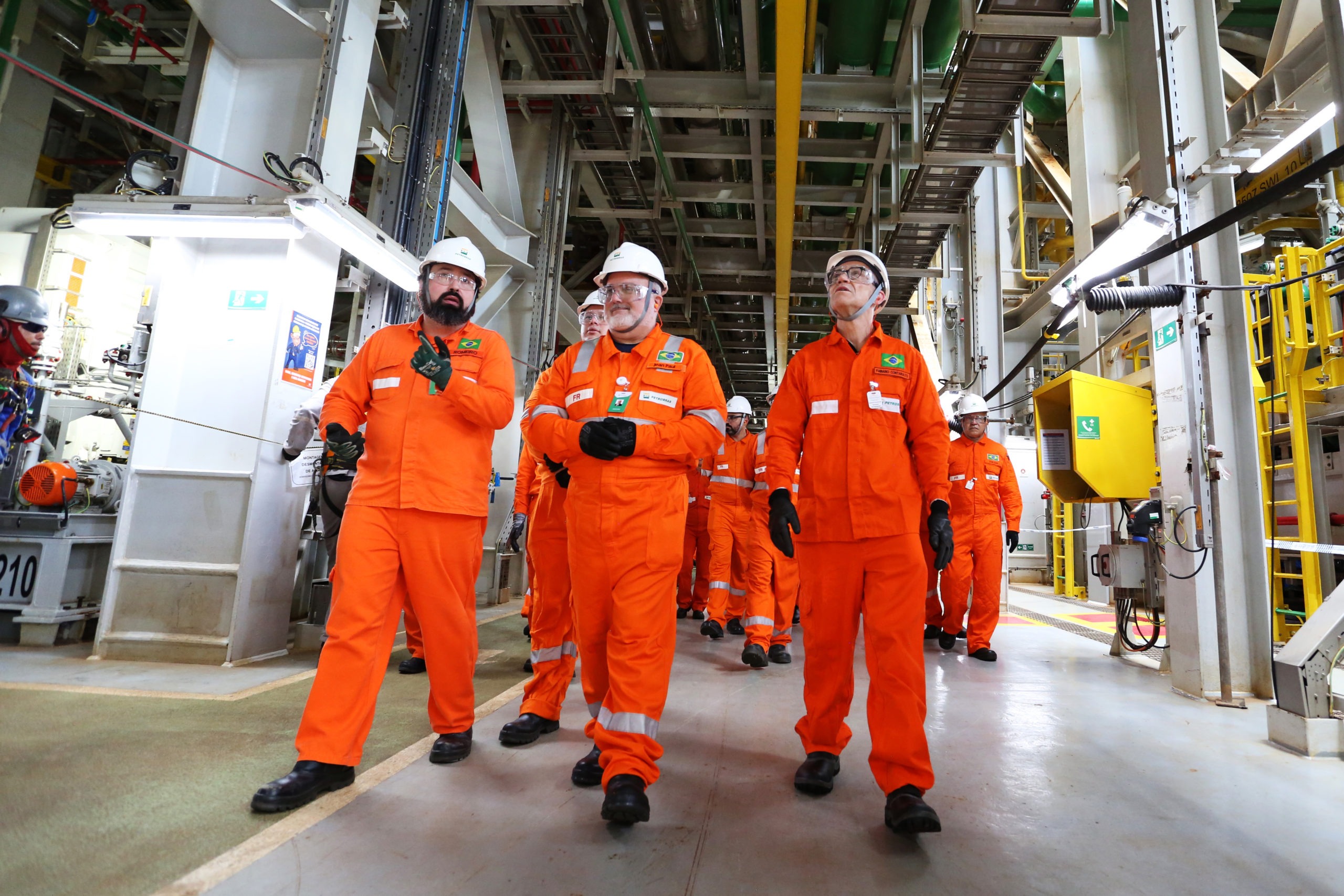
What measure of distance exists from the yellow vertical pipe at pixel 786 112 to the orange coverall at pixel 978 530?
11.2 ft

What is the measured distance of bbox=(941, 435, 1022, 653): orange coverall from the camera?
568 centimetres

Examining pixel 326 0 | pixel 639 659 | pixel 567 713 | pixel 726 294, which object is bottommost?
pixel 567 713

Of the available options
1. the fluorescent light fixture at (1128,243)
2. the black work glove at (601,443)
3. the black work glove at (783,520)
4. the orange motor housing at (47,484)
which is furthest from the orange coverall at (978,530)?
the orange motor housing at (47,484)

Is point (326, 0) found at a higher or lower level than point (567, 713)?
higher

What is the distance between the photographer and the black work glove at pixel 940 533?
265 cm

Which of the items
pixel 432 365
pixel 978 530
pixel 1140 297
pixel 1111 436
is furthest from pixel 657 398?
pixel 1111 436

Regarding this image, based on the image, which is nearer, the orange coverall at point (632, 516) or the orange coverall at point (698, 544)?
the orange coverall at point (632, 516)

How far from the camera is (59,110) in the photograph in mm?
10336

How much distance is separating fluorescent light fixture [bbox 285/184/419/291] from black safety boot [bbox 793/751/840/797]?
314cm

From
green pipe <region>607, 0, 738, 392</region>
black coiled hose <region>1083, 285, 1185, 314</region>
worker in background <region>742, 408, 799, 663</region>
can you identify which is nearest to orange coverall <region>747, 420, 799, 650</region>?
worker in background <region>742, 408, 799, 663</region>

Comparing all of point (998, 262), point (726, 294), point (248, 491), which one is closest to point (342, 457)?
point (248, 491)

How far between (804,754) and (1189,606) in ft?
10.5

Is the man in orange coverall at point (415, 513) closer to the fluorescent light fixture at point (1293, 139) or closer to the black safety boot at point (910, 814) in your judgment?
the black safety boot at point (910, 814)

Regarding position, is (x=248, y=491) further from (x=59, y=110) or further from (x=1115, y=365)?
(x=1115, y=365)
